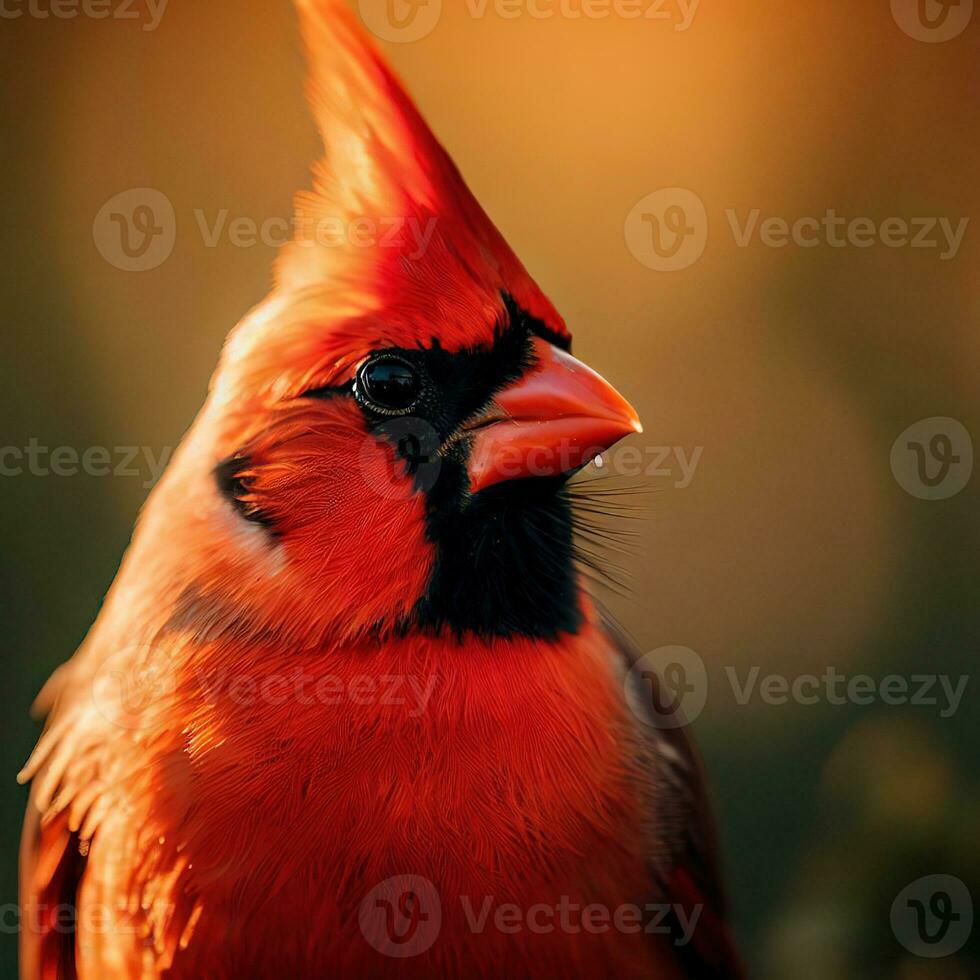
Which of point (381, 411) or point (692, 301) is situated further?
point (692, 301)

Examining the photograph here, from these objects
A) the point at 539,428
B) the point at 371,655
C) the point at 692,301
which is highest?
the point at 692,301

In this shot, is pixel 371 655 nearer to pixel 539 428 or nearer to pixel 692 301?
pixel 539 428

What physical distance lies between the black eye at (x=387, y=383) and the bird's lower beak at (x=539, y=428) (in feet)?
0.30

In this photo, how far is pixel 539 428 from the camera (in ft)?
4.08

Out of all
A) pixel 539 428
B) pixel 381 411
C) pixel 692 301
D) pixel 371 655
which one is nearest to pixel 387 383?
pixel 381 411

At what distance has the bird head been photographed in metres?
1.21

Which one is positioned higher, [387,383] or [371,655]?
[387,383]

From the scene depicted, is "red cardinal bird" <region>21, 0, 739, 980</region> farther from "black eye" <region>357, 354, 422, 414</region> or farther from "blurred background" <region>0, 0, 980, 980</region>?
"blurred background" <region>0, 0, 980, 980</region>

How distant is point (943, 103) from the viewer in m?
2.83

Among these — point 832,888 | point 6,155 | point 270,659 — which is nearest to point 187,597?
point 270,659

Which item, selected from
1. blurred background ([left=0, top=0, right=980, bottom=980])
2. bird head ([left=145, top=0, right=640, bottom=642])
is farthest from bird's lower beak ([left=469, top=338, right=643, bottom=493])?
blurred background ([left=0, top=0, right=980, bottom=980])

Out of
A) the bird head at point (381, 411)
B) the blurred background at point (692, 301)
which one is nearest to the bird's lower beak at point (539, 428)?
the bird head at point (381, 411)

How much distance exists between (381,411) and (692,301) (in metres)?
1.74

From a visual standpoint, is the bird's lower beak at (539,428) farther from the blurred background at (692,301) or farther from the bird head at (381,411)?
A: the blurred background at (692,301)
